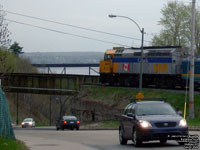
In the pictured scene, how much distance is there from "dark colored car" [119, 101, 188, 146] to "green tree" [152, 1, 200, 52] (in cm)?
5715

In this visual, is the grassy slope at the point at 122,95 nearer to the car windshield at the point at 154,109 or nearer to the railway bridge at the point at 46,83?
the railway bridge at the point at 46,83

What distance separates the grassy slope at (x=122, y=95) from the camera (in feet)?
143

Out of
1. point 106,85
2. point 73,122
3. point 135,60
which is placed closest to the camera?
point 73,122

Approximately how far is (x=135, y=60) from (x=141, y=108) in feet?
109

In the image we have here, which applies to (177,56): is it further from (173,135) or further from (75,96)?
(173,135)

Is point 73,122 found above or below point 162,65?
below

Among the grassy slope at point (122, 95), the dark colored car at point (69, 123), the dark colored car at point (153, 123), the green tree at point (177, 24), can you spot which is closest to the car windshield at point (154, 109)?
the dark colored car at point (153, 123)

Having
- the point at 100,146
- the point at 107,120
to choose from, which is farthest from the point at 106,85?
the point at 100,146

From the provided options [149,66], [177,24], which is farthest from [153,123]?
[177,24]

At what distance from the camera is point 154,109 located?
18.0m

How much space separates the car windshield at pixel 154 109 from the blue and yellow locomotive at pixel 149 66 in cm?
2791

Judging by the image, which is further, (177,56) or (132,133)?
(177,56)

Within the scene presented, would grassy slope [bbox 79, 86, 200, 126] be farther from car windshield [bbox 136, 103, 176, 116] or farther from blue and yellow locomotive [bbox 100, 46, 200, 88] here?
car windshield [bbox 136, 103, 176, 116]

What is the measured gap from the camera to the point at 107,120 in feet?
158
